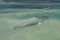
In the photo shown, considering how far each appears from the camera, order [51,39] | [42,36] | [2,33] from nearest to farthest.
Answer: [51,39] < [42,36] < [2,33]

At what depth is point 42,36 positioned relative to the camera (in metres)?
9.55

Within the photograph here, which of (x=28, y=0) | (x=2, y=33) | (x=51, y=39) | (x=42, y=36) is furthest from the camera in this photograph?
(x=28, y=0)

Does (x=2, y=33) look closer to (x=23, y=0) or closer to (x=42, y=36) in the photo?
(x=42, y=36)

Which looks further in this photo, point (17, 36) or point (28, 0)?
point (28, 0)

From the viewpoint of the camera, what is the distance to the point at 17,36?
9.62m

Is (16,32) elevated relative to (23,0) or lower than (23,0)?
elevated

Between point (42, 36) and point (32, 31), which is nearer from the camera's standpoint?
point (42, 36)

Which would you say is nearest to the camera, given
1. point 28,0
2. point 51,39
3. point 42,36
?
point 51,39

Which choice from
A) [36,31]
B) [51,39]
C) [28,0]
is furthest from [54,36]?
[28,0]

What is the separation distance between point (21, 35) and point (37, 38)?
1007 mm

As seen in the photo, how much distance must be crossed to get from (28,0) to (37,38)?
35.3 m

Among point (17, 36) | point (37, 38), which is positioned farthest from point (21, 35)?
point (37, 38)

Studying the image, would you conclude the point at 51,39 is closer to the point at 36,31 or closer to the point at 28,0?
the point at 36,31

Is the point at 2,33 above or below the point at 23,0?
above
